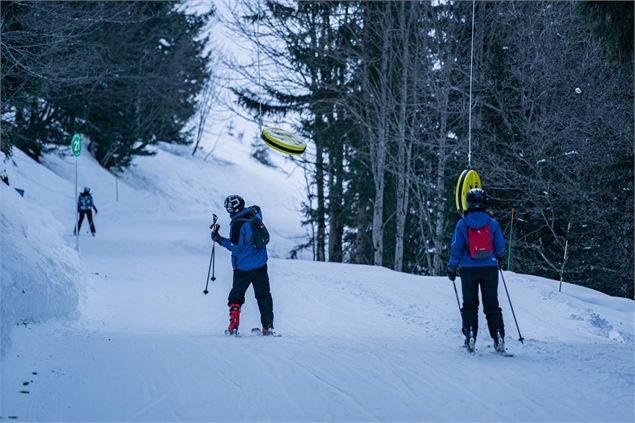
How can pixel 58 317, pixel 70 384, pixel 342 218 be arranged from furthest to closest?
pixel 342 218 → pixel 58 317 → pixel 70 384

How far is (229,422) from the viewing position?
5.04 meters

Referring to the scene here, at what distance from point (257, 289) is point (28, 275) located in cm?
296

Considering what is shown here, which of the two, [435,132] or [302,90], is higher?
[302,90]

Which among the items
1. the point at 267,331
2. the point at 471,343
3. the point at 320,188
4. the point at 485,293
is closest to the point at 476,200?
the point at 485,293

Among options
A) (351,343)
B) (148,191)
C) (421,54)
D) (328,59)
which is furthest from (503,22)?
(148,191)

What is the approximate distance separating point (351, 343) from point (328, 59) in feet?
53.4

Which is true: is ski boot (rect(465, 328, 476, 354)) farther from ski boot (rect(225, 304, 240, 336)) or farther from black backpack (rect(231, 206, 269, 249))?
ski boot (rect(225, 304, 240, 336))

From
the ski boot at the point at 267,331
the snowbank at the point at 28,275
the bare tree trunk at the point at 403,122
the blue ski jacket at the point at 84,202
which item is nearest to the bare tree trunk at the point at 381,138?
the bare tree trunk at the point at 403,122

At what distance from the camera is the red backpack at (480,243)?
7.37 m

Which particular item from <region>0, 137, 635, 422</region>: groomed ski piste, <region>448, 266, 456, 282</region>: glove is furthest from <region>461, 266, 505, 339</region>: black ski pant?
<region>0, 137, 635, 422</region>: groomed ski piste

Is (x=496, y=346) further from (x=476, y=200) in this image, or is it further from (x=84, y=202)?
(x=84, y=202)

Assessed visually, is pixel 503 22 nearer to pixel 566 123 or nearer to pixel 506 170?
pixel 566 123

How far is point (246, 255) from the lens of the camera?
29.7 feet

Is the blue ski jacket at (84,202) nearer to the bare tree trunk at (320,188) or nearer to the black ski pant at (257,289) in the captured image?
the bare tree trunk at (320,188)
